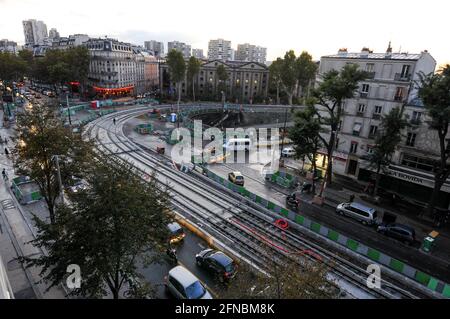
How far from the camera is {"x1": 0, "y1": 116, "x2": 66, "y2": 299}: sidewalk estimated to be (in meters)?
15.3

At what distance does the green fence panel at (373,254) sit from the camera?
19.7m

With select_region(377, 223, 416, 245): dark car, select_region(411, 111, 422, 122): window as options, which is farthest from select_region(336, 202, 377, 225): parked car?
select_region(411, 111, 422, 122): window

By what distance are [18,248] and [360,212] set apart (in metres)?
27.8

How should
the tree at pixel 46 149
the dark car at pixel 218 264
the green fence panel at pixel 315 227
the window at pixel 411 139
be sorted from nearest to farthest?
the dark car at pixel 218 264, the tree at pixel 46 149, the green fence panel at pixel 315 227, the window at pixel 411 139

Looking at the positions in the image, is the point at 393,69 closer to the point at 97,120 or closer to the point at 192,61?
the point at 97,120

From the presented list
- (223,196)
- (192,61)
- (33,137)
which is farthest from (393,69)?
(192,61)

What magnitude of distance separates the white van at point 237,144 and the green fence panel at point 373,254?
89.4 feet

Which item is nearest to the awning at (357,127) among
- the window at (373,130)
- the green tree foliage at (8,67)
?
the window at (373,130)

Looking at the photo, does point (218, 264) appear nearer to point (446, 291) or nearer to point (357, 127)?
point (446, 291)

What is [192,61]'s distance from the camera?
83.8m

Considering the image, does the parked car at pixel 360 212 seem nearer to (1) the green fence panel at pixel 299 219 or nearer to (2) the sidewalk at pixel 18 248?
(1) the green fence panel at pixel 299 219

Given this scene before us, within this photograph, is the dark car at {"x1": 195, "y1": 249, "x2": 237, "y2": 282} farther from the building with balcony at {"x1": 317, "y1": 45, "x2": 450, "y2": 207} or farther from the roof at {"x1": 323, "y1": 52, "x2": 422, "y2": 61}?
the roof at {"x1": 323, "y1": 52, "x2": 422, "y2": 61}

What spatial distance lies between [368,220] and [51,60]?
Answer: 9799 cm

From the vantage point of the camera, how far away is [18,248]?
19.0m
